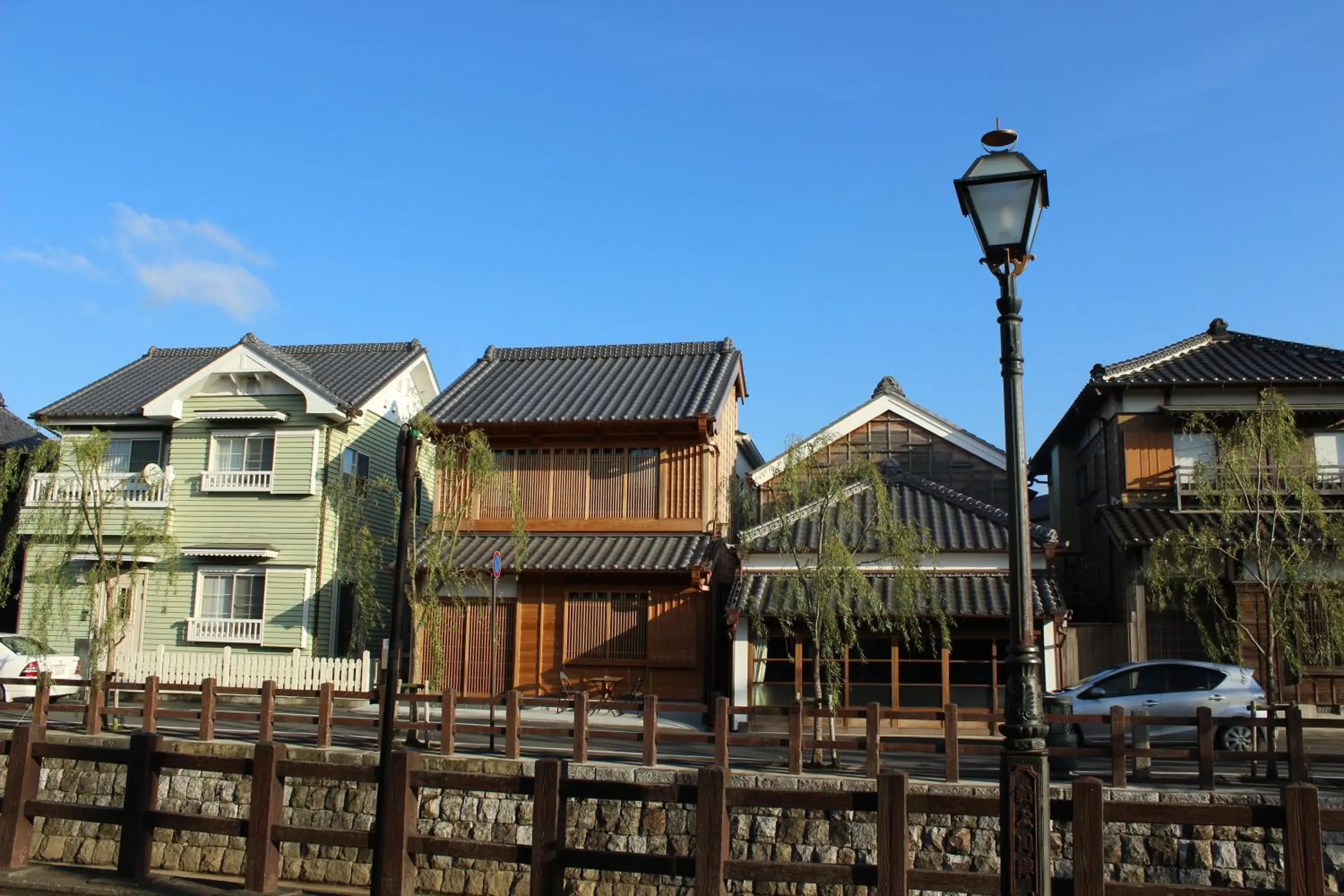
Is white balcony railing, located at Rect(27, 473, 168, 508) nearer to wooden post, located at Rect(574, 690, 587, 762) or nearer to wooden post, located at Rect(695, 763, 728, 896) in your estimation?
wooden post, located at Rect(574, 690, 587, 762)

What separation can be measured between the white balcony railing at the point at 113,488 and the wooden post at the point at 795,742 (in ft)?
54.6

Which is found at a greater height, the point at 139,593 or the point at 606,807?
the point at 139,593

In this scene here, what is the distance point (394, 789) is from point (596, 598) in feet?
50.8

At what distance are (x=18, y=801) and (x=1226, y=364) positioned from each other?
2374cm

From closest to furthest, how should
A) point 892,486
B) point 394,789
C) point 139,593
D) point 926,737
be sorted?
point 394,789
point 926,737
point 892,486
point 139,593

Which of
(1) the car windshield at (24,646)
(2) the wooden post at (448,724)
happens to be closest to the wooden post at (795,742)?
(2) the wooden post at (448,724)

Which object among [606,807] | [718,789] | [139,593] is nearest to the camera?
[718,789]

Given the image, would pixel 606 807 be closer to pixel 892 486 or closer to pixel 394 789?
pixel 394 789

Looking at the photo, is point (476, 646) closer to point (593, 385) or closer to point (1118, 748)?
point (593, 385)

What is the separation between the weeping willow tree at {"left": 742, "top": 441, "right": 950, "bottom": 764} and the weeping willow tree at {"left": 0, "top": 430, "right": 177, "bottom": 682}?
1173cm

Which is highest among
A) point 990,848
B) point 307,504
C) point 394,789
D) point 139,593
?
point 307,504

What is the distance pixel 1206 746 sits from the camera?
13.3 metres

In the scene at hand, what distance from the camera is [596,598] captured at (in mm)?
24094

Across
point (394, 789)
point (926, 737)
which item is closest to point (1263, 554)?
point (926, 737)
